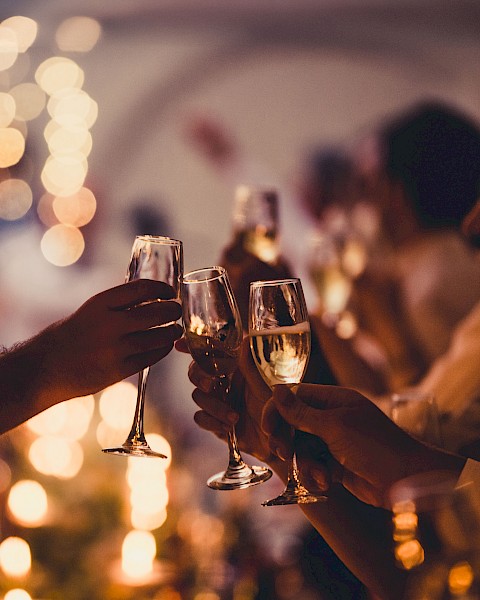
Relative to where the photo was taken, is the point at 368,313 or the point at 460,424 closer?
the point at 460,424

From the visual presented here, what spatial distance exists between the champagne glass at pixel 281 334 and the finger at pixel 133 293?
17 cm

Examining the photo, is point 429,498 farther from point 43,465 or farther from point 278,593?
point 43,465

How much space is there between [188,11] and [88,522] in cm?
429

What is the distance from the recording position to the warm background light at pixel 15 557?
232cm

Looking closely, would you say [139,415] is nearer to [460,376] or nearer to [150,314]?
[150,314]

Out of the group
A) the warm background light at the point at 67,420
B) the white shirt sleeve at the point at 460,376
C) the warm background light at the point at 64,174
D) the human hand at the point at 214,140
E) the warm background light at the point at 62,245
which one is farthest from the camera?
the human hand at the point at 214,140

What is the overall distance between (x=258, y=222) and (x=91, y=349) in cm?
85

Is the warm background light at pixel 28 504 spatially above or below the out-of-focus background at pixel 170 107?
below

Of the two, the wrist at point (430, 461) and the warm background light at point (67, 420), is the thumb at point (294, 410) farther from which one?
the warm background light at point (67, 420)

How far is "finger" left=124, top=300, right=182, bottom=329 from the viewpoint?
3.86 ft

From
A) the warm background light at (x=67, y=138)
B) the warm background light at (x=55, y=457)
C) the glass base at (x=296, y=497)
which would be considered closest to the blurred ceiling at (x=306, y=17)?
the warm background light at (x=67, y=138)

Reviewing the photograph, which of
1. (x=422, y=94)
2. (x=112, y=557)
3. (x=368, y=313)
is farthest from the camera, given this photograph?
(x=422, y=94)

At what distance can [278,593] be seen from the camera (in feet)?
7.27

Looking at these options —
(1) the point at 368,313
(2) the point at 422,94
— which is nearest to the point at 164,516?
(1) the point at 368,313
